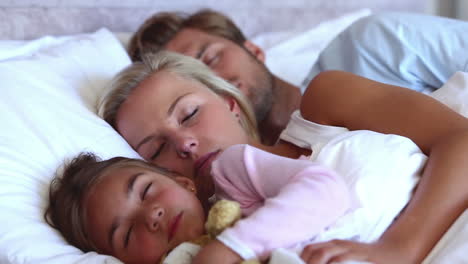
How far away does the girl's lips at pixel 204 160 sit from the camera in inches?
45.6

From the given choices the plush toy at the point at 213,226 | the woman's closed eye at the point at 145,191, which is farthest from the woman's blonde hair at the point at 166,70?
the plush toy at the point at 213,226

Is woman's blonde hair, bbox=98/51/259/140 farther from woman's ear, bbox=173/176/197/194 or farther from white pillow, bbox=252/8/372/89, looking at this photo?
white pillow, bbox=252/8/372/89

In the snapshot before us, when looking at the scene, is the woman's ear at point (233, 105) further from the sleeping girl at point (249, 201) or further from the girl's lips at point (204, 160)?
the sleeping girl at point (249, 201)

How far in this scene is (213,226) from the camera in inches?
33.5

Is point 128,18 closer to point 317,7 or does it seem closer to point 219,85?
point 219,85

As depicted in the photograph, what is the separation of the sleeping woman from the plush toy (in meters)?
0.06

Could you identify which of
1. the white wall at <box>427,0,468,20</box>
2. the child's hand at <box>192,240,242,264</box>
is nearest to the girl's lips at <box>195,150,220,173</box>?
the child's hand at <box>192,240,242,264</box>

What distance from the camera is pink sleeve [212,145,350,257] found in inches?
30.8

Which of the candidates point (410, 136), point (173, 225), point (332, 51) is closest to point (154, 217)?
point (173, 225)

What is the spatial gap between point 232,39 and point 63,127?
0.83 m

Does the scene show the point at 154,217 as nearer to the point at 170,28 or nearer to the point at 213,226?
the point at 213,226

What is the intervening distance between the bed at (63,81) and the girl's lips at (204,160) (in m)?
0.19

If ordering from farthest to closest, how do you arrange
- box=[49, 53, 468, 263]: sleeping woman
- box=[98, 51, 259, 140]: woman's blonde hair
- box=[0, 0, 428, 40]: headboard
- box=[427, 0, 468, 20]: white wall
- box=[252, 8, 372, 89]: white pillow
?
box=[427, 0, 468, 20]: white wall → box=[252, 8, 372, 89]: white pillow → box=[0, 0, 428, 40]: headboard → box=[98, 51, 259, 140]: woman's blonde hair → box=[49, 53, 468, 263]: sleeping woman

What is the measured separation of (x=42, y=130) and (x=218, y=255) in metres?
0.64
